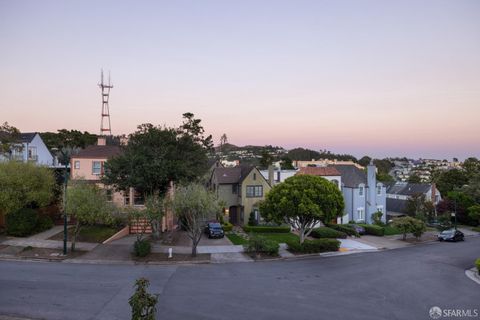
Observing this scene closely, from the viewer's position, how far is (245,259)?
2636 cm

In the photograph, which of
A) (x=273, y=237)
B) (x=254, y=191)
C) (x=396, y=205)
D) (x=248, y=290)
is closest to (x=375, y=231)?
(x=273, y=237)

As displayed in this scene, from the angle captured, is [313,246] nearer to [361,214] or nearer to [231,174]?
[231,174]

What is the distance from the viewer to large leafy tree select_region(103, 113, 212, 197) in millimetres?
29875

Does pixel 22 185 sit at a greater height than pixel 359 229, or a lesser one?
greater

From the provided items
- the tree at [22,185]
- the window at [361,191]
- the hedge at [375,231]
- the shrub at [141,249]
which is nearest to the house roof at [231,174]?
the hedge at [375,231]

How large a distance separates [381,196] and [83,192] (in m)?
43.2

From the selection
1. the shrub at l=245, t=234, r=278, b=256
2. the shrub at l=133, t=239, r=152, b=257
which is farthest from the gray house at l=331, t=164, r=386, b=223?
the shrub at l=133, t=239, r=152, b=257

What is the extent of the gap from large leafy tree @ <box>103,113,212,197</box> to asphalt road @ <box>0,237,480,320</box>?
8.93 m

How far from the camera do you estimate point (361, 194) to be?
167ft

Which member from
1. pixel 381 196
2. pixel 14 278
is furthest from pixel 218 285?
pixel 381 196

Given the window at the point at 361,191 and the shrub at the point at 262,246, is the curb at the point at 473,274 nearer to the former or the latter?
the shrub at the point at 262,246

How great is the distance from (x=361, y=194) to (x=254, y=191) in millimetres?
16841

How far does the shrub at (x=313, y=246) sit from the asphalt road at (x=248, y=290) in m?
2.22

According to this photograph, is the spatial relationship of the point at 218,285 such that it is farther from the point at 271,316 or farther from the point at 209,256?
the point at 209,256
